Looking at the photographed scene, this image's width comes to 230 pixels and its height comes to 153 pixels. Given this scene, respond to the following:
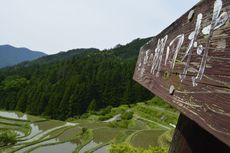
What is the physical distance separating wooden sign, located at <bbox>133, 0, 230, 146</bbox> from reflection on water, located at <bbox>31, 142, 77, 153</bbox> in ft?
77.5

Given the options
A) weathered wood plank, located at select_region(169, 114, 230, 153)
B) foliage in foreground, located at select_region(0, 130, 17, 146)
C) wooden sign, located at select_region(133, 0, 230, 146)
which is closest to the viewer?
wooden sign, located at select_region(133, 0, 230, 146)

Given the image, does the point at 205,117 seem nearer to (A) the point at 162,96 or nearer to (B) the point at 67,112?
(A) the point at 162,96

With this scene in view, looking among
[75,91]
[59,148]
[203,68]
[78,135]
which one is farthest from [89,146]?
[75,91]

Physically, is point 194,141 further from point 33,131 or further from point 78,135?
point 33,131

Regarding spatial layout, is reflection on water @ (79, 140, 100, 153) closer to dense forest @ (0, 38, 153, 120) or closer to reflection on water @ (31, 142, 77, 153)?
reflection on water @ (31, 142, 77, 153)

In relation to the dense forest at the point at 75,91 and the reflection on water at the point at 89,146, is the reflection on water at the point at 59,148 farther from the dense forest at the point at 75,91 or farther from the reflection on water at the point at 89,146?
the dense forest at the point at 75,91

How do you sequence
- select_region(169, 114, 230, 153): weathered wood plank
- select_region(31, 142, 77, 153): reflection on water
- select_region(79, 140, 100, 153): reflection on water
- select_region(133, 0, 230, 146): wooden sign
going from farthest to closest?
select_region(31, 142, 77, 153): reflection on water
select_region(79, 140, 100, 153): reflection on water
select_region(169, 114, 230, 153): weathered wood plank
select_region(133, 0, 230, 146): wooden sign

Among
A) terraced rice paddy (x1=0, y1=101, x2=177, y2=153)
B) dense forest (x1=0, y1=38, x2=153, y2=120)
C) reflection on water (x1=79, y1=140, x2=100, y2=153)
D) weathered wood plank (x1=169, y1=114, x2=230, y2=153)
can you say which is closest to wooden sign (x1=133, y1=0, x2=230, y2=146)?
weathered wood plank (x1=169, y1=114, x2=230, y2=153)

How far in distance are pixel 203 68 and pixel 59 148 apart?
25097mm

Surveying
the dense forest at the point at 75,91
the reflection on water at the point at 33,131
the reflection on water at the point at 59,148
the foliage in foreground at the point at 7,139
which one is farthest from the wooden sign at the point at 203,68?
the dense forest at the point at 75,91

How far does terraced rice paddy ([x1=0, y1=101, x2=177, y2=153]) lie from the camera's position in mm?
23703

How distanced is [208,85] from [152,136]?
2510 cm

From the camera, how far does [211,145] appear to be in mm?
1338

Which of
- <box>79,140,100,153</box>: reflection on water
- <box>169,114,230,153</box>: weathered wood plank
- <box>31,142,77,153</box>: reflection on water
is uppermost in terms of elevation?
<box>169,114,230,153</box>: weathered wood plank
